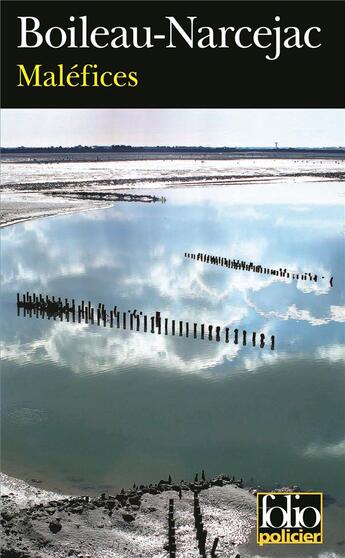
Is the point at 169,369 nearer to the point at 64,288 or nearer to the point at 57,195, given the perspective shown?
the point at 64,288

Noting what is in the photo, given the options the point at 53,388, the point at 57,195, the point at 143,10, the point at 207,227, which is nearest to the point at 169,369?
the point at 53,388

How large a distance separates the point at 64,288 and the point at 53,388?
14507mm

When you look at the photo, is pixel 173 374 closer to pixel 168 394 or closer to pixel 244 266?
pixel 168 394

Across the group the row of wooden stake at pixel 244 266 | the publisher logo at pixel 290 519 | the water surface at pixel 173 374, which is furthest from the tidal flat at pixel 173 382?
the row of wooden stake at pixel 244 266

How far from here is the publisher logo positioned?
51.9 feet

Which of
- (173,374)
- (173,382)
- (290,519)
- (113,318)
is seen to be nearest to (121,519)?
(290,519)

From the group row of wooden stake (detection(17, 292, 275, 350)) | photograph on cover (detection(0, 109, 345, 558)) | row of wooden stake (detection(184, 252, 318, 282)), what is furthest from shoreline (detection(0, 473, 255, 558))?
row of wooden stake (detection(184, 252, 318, 282))

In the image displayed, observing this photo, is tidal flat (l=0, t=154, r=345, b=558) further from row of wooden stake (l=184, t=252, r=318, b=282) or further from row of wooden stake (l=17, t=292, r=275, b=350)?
row of wooden stake (l=184, t=252, r=318, b=282)

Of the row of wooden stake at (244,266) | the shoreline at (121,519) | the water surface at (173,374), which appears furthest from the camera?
the row of wooden stake at (244,266)

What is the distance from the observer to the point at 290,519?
631 inches

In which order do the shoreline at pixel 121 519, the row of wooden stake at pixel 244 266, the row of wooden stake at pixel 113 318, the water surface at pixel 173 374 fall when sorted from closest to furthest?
the shoreline at pixel 121 519, the water surface at pixel 173 374, the row of wooden stake at pixel 113 318, the row of wooden stake at pixel 244 266

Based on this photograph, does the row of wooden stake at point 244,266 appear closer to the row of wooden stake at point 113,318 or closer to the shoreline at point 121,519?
the row of wooden stake at point 113,318

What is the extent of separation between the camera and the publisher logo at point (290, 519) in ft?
51.9

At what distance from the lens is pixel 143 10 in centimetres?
2317
